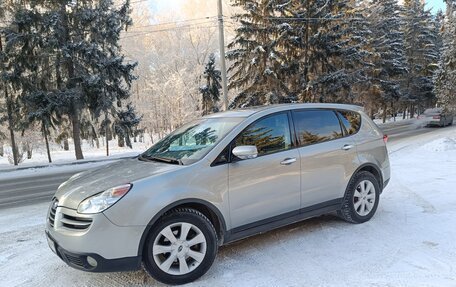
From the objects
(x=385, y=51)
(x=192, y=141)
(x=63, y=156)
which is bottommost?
(x=63, y=156)

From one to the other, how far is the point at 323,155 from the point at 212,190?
1650mm

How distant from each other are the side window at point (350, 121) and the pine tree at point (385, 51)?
32.0 m

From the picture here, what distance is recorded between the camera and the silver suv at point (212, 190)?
11.0ft

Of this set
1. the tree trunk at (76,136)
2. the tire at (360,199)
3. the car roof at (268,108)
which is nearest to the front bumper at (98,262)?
the car roof at (268,108)

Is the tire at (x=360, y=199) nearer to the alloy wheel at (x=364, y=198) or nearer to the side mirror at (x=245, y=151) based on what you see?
the alloy wheel at (x=364, y=198)

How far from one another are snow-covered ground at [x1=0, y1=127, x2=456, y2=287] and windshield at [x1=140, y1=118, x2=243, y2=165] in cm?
122

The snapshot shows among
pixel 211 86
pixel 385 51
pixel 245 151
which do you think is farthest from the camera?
pixel 385 51

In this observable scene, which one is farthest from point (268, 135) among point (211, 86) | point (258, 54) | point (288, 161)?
point (211, 86)

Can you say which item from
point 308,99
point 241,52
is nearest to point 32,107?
point 241,52

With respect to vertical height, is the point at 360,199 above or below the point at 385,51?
below

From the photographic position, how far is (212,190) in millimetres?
3762

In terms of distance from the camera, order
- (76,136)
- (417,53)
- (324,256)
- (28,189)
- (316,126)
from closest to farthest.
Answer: (324,256) → (316,126) → (28,189) → (76,136) → (417,53)

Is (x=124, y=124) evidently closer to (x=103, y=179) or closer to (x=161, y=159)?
(x=161, y=159)

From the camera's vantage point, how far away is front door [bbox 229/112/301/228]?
13.0 feet
